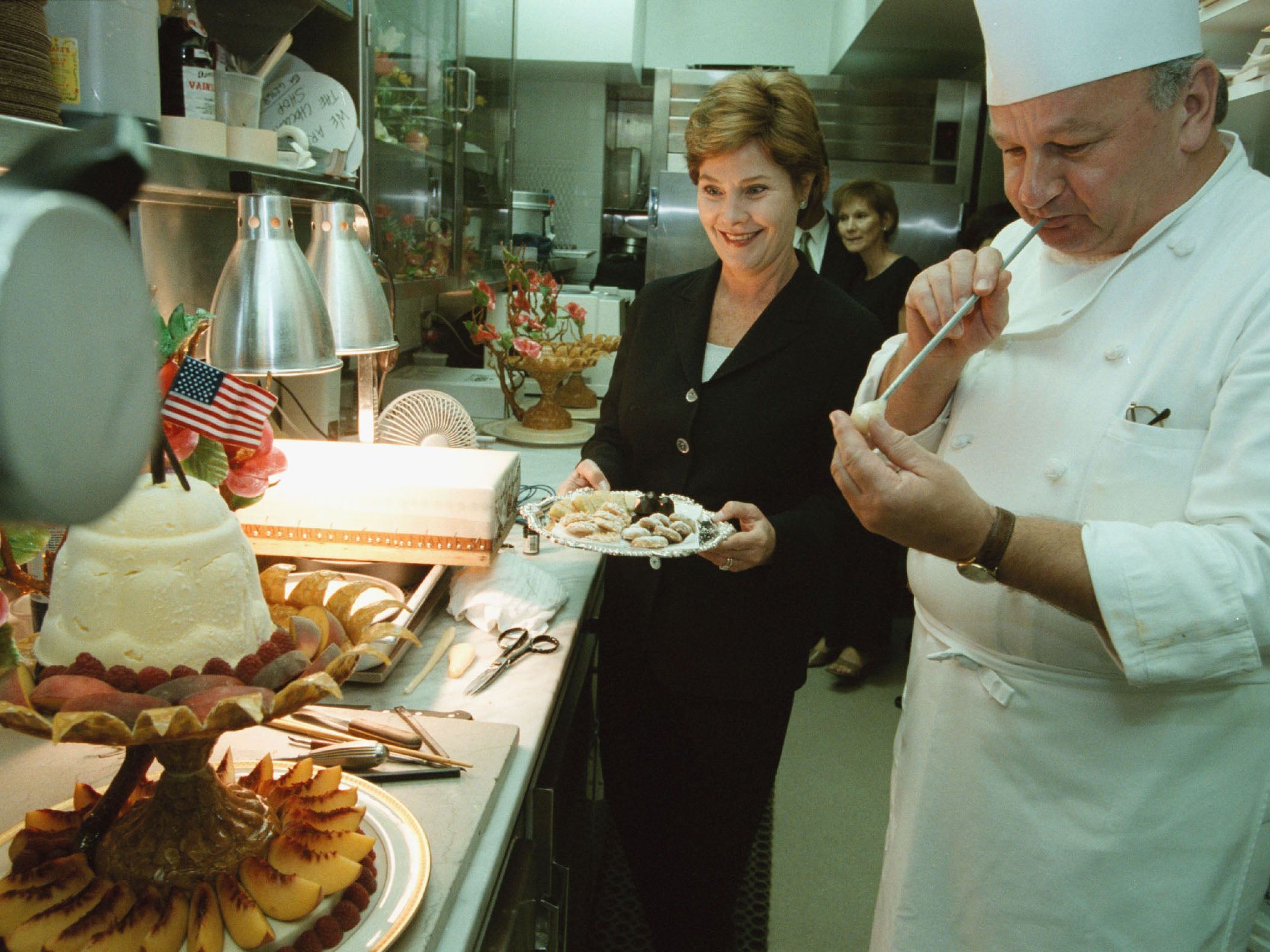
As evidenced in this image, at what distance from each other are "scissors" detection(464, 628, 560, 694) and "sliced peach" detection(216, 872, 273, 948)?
55 centimetres

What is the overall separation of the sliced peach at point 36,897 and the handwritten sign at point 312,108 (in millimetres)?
1543

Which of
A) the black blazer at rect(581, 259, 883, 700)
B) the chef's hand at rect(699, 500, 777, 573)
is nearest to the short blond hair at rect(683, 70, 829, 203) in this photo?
the black blazer at rect(581, 259, 883, 700)

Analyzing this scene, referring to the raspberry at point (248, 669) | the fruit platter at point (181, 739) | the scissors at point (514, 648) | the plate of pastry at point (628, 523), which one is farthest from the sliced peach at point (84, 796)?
the plate of pastry at point (628, 523)

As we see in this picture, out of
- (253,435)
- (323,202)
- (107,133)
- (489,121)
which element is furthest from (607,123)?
(107,133)

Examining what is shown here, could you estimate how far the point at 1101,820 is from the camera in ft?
3.59

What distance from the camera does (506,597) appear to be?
1514 millimetres

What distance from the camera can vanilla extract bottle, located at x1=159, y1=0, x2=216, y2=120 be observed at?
1.45 metres

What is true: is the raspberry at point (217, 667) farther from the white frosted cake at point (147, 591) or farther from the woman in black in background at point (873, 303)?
the woman in black in background at point (873, 303)

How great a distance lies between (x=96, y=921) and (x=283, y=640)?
245 mm

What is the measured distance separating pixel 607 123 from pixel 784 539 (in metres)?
5.01

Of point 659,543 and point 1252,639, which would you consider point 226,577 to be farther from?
point 1252,639

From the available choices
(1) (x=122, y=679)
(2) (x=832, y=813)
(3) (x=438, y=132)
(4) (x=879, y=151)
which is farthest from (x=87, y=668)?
(4) (x=879, y=151)

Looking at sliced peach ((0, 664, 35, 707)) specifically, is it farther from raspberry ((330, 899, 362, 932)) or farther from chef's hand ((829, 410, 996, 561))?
chef's hand ((829, 410, 996, 561))

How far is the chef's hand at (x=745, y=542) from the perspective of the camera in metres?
1.46
